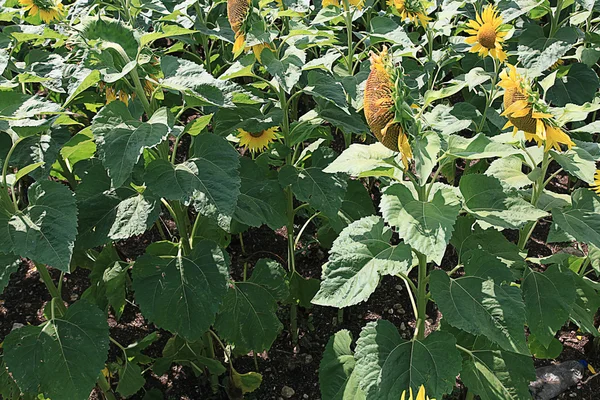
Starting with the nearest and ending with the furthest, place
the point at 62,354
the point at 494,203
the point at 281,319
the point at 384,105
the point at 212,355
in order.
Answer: the point at 384,105 < the point at 494,203 < the point at 62,354 < the point at 212,355 < the point at 281,319

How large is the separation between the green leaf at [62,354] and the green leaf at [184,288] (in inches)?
7.3

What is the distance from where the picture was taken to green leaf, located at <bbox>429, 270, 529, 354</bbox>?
6.02 ft

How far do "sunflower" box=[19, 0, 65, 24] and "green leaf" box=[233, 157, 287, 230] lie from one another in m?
1.41

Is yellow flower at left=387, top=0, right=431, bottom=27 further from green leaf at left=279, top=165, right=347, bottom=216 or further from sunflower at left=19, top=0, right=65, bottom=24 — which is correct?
sunflower at left=19, top=0, right=65, bottom=24

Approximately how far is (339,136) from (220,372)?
2.04 m

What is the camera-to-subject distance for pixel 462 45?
3.38 m

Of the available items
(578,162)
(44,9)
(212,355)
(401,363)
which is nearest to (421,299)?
(401,363)

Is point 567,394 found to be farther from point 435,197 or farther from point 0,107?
point 0,107

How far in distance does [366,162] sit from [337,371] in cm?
82

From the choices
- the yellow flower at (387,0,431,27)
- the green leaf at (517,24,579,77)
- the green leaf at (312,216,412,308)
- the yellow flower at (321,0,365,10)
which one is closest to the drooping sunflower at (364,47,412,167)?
the green leaf at (312,216,412,308)

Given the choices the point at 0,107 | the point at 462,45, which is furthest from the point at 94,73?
the point at 462,45

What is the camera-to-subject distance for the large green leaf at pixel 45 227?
1.90 meters

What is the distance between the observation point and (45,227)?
1984mm

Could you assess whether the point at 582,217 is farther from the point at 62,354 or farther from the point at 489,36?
the point at 62,354
